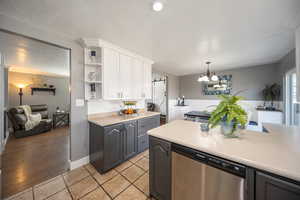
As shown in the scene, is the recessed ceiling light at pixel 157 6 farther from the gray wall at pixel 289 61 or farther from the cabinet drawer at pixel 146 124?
the gray wall at pixel 289 61

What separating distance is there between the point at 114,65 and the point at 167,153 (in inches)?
81.0

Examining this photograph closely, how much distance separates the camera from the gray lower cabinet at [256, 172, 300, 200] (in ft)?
2.04

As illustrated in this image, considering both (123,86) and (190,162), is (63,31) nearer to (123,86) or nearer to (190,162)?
(123,86)

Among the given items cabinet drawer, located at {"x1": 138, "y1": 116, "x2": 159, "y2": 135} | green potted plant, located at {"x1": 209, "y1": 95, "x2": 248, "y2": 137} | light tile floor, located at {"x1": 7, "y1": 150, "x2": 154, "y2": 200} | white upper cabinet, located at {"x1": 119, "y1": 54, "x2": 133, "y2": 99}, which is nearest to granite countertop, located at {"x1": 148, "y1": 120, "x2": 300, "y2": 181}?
green potted plant, located at {"x1": 209, "y1": 95, "x2": 248, "y2": 137}

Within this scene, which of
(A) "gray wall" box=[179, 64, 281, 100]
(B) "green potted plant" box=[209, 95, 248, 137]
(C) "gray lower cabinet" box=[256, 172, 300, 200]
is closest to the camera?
(C) "gray lower cabinet" box=[256, 172, 300, 200]

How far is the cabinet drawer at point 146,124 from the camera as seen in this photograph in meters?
2.47

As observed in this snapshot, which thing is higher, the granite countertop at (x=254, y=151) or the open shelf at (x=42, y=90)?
the open shelf at (x=42, y=90)

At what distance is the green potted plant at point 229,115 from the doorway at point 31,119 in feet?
7.77

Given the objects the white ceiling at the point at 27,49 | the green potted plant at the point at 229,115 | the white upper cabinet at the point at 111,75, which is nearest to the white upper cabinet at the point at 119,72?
the white upper cabinet at the point at 111,75

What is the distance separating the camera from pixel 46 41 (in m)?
1.73

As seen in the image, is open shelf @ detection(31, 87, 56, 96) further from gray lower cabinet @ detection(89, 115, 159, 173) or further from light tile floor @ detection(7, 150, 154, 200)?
light tile floor @ detection(7, 150, 154, 200)

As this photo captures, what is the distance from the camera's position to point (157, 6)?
1.23 metres

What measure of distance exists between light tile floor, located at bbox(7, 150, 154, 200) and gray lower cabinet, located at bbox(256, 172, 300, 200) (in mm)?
1281

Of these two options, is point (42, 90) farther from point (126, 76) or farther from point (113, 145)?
point (113, 145)
